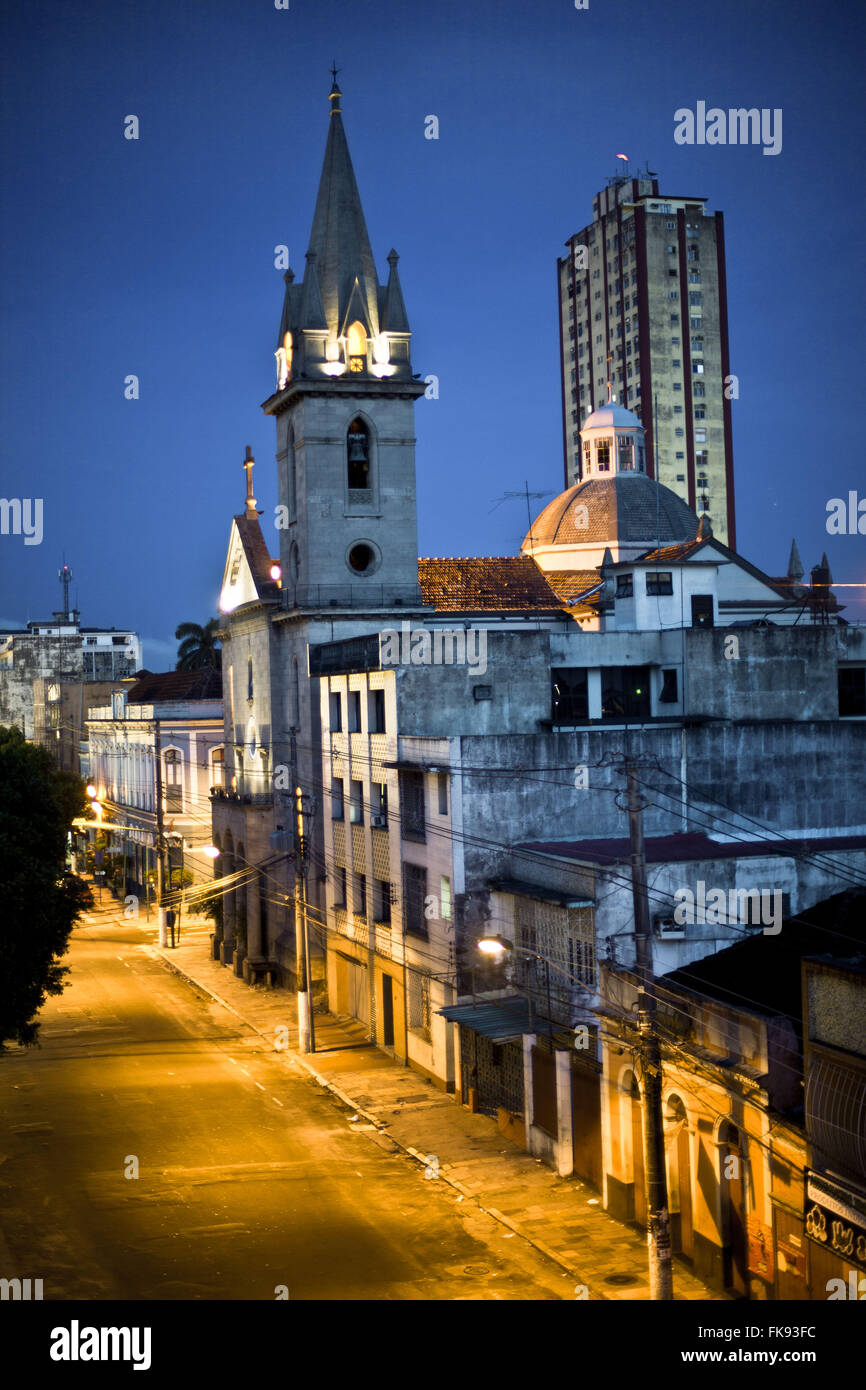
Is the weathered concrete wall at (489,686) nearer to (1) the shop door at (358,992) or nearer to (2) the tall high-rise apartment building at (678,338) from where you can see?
(1) the shop door at (358,992)

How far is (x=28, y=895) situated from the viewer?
29.6 metres

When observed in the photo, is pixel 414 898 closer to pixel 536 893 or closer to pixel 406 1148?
pixel 536 893

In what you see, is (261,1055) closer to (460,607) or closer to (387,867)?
(387,867)

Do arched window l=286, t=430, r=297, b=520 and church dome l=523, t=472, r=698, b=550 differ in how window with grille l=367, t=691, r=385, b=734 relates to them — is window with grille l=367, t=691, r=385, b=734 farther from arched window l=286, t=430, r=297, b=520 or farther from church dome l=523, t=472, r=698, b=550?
church dome l=523, t=472, r=698, b=550

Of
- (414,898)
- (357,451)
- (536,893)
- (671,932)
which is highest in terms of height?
(357,451)

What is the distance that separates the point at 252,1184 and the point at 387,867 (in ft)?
42.4

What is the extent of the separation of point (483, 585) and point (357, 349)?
10.2 metres

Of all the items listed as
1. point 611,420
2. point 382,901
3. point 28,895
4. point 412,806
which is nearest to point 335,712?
point 382,901

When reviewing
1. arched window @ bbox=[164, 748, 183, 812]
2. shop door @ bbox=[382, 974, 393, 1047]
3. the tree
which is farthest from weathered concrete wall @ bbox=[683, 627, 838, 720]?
arched window @ bbox=[164, 748, 183, 812]

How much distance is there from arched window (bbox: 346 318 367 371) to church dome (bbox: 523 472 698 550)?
19474 millimetres

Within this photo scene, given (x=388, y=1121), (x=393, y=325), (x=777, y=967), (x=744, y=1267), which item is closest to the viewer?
(x=744, y=1267)

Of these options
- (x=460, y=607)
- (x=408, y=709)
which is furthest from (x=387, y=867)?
(x=460, y=607)

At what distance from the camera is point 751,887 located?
2997 centimetres

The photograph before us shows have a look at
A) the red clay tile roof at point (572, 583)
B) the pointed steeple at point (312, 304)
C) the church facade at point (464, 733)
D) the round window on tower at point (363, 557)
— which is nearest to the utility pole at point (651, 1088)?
the church facade at point (464, 733)
